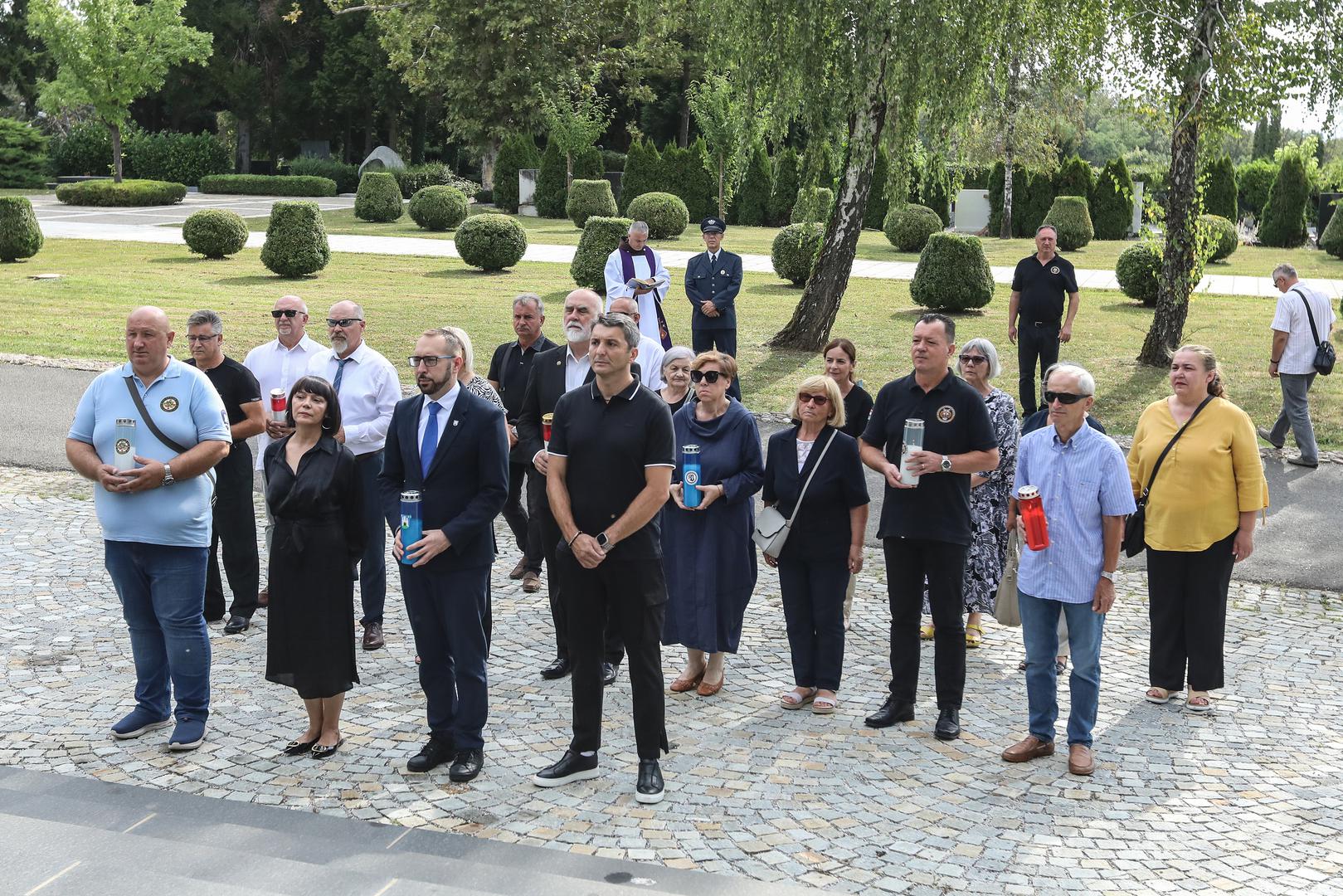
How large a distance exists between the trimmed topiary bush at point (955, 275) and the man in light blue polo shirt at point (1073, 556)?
15.8 meters

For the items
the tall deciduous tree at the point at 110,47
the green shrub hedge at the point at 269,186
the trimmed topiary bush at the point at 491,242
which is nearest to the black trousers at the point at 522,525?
the trimmed topiary bush at the point at 491,242

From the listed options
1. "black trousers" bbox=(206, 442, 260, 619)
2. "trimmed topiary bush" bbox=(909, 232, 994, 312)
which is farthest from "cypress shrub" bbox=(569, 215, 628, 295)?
"black trousers" bbox=(206, 442, 260, 619)

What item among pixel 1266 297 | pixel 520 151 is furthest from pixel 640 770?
pixel 520 151

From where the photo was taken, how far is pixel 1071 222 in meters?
36.4

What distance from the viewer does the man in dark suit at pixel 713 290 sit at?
1415cm

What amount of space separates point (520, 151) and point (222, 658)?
134ft

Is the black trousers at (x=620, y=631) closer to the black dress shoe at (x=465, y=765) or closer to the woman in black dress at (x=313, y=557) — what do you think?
the black dress shoe at (x=465, y=765)

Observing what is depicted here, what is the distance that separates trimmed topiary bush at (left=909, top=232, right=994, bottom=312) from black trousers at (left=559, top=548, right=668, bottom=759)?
16.8 meters

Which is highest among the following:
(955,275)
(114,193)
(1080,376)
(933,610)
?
(114,193)

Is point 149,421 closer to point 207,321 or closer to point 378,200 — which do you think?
point 207,321

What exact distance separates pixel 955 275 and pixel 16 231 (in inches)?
719

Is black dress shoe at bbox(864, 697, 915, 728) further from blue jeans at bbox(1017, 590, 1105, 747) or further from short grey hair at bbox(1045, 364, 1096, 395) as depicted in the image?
short grey hair at bbox(1045, 364, 1096, 395)

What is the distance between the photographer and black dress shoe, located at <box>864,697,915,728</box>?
6676mm

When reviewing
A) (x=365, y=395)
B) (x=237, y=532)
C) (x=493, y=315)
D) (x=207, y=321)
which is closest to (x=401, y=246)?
(x=493, y=315)
